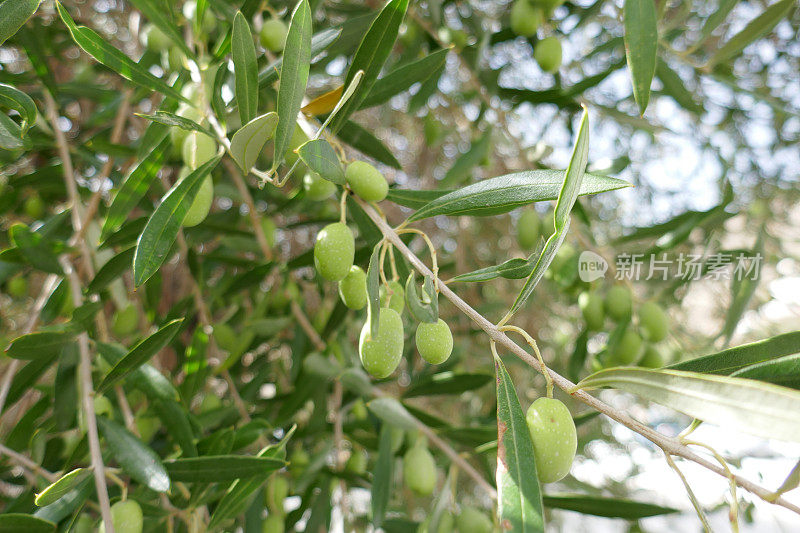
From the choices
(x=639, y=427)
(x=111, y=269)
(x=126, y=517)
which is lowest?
(x=126, y=517)

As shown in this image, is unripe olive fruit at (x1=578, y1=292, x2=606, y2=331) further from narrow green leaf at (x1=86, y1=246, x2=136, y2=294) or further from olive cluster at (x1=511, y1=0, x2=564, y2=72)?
narrow green leaf at (x1=86, y1=246, x2=136, y2=294)

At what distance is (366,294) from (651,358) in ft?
2.35

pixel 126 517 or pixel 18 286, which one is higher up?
pixel 126 517

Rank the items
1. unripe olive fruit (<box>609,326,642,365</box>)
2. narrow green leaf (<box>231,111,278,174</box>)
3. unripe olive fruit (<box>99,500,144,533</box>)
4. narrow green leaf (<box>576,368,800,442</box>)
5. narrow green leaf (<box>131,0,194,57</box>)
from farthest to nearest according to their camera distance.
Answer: unripe olive fruit (<box>609,326,642,365</box>)
narrow green leaf (<box>131,0,194,57</box>)
unripe olive fruit (<box>99,500,144,533</box>)
narrow green leaf (<box>231,111,278,174</box>)
narrow green leaf (<box>576,368,800,442</box>)

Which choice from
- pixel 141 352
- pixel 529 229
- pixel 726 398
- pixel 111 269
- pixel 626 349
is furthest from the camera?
pixel 529 229

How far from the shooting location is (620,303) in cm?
113

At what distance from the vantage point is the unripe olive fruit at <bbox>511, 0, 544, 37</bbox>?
1.17m

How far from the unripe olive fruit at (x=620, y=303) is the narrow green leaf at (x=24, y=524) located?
986 mm

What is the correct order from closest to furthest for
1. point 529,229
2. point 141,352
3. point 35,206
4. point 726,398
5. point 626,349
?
1. point 726,398
2. point 141,352
3. point 626,349
4. point 529,229
5. point 35,206

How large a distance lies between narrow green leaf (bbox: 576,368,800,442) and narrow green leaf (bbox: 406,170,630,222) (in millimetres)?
192

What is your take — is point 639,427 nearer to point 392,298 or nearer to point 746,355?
point 746,355

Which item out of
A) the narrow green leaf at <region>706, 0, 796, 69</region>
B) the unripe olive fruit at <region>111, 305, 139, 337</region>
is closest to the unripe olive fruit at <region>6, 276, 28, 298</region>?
the unripe olive fruit at <region>111, 305, 139, 337</region>

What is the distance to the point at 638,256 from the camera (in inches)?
51.5

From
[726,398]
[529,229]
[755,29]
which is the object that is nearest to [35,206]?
→ [529,229]
